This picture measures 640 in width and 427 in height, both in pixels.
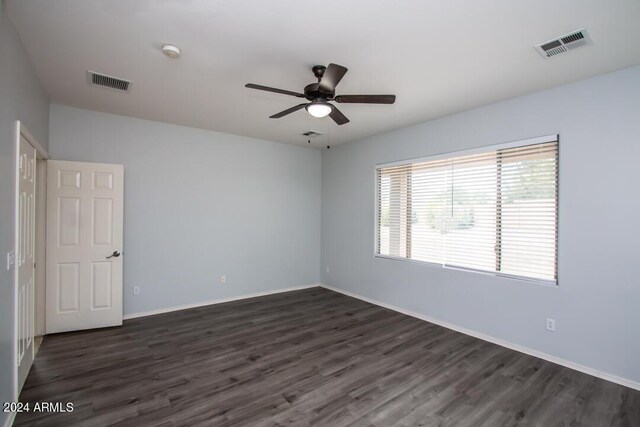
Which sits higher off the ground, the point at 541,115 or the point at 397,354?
the point at 541,115

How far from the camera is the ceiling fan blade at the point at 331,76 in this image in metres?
2.27

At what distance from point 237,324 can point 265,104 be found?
118 inches

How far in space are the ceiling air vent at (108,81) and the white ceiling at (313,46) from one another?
3.4 inches

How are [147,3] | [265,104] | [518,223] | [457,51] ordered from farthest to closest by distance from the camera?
[265,104] < [518,223] < [457,51] < [147,3]

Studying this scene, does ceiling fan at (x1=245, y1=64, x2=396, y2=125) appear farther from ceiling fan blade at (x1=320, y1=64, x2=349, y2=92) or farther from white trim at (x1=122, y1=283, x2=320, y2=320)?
white trim at (x1=122, y1=283, x2=320, y2=320)

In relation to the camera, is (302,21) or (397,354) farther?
(397,354)

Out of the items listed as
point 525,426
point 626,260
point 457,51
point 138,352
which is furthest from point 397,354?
point 457,51

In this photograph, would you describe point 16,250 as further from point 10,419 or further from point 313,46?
point 313,46

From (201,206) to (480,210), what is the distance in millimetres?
4203

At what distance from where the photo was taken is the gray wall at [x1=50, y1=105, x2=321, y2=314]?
14.2 feet

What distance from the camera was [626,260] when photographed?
2.82m

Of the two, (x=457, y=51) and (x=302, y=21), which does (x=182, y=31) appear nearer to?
(x=302, y=21)

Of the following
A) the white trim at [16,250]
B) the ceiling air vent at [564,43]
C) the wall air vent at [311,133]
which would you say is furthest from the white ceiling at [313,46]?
A: the wall air vent at [311,133]

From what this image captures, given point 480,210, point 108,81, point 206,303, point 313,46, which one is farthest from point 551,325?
point 108,81
